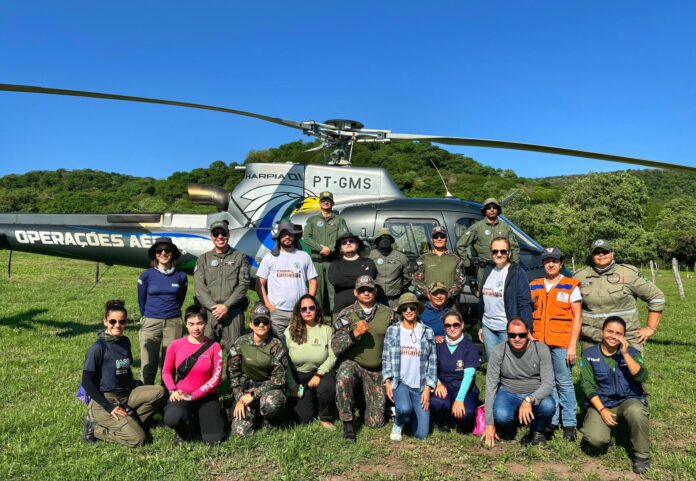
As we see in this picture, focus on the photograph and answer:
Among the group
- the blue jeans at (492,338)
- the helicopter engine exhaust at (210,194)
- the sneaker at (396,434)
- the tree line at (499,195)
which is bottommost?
the sneaker at (396,434)

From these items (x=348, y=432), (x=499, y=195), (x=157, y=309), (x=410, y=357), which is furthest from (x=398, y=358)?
(x=499, y=195)

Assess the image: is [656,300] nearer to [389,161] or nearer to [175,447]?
[175,447]

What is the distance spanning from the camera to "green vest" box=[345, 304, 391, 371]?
4586 millimetres

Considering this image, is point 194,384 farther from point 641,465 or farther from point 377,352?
point 641,465

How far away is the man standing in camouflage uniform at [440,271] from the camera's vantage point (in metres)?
5.09

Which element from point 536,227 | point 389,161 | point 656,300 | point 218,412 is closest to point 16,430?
point 218,412

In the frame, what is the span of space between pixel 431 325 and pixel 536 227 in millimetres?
46204

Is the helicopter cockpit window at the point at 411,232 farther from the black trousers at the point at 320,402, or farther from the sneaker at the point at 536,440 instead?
the sneaker at the point at 536,440

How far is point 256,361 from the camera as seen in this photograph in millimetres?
4270

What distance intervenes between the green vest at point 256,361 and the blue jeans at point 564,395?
8.63 feet

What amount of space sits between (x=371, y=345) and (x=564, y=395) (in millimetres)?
1860

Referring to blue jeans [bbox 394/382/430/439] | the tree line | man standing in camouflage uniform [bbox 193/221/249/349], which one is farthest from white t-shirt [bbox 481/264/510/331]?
the tree line

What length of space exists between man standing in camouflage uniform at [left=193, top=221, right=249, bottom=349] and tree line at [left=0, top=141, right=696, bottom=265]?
11326mm


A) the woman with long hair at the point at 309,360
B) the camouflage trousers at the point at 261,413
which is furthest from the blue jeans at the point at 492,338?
the camouflage trousers at the point at 261,413
